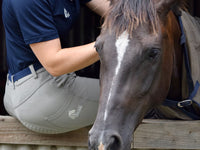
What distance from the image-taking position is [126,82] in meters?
1.51

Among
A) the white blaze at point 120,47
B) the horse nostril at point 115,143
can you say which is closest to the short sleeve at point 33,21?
the white blaze at point 120,47

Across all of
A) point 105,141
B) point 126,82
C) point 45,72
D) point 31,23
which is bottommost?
point 45,72

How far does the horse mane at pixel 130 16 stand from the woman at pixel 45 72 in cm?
34

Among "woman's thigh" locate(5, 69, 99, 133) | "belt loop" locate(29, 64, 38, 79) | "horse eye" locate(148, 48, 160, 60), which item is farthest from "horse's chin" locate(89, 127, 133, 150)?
"belt loop" locate(29, 64, 38, 79)

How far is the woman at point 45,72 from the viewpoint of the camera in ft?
6.26

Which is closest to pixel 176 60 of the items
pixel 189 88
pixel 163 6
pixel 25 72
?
pixel 189 88

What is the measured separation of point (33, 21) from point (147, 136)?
3.17 ft

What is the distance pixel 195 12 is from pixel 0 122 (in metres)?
3.15

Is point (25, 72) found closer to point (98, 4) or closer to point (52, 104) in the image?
point (52, 104)

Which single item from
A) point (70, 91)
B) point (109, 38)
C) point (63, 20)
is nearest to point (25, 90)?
point (70, 91)

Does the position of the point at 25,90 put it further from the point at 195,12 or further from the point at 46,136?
the point at 195,12

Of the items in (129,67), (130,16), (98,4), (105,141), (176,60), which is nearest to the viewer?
(105,141)

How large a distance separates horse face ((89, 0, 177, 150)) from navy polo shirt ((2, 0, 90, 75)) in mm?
437

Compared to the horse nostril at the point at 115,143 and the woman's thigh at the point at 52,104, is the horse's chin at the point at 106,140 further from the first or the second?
the woman's thigh at the point at 52,104
